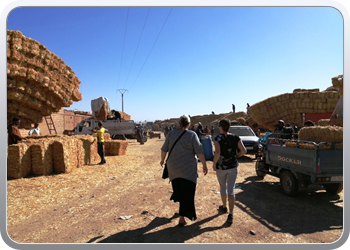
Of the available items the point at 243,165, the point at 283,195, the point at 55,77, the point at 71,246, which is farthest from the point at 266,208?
the point at 55,77

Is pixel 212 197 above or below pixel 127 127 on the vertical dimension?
below

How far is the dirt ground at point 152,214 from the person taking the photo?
3332mm

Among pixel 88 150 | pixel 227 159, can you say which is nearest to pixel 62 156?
pixel 88 150

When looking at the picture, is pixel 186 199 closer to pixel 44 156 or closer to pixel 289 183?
pixel 289 183

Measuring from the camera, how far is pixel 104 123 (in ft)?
69.2

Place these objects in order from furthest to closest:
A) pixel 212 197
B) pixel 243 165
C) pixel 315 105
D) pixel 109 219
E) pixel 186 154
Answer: pixel 315 105 → pixel 243 165 → pixel 212 197 → pixel 109 219 → pixel 186 154

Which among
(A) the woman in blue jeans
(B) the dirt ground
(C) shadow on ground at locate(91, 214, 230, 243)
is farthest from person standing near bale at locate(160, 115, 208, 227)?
Result: (A) the woman in blue jeans

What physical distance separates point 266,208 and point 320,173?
52.5 inches

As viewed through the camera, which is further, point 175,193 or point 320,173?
point 320,173

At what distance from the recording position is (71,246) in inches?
115

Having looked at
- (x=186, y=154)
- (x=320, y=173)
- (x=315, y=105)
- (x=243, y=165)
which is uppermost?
(x=315, y=105)

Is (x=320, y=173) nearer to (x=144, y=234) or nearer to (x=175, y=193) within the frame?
(x=175, y=193)

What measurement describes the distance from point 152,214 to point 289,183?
3.56 m

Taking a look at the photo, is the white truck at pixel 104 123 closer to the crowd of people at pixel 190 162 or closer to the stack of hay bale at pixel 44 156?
the stack of hay bale at pixel 44 156
